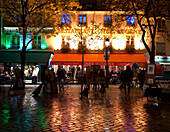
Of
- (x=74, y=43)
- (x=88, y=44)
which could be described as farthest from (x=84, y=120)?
(x=88, y=44)

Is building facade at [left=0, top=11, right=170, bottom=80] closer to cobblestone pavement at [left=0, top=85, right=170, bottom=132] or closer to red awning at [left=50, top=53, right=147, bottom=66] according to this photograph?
red awning at [left=50, top=53, right=147, bottom=66]

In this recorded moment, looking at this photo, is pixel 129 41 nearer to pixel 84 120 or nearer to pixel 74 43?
pixel 74 43

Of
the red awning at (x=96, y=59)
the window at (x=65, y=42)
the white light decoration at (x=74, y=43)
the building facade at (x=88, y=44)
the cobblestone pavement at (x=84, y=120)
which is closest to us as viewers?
the cobblestone pavement at (x=84, y=120)

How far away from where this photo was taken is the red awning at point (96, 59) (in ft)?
129

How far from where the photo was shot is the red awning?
39250 mm

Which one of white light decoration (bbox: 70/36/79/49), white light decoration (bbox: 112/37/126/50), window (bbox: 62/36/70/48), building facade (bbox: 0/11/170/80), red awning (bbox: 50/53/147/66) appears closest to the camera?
red awning (bbox: 50/53/147/66)

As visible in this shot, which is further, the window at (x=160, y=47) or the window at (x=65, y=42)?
the window at (x=65, y=42)

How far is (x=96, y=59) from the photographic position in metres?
40.2

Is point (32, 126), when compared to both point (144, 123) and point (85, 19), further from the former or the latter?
point (85, 19)

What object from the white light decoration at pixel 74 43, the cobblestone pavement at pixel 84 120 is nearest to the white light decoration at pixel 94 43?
the white light decoration at pixel 74 43

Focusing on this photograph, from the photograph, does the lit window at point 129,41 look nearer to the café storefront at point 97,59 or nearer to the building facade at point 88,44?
the building facade at point 88,44

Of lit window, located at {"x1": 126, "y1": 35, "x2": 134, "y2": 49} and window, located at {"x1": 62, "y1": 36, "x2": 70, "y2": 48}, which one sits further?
lit window, located at {"x1": 126, "y1": 35, "x2": 134, "y2": 49}

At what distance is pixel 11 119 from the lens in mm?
9031

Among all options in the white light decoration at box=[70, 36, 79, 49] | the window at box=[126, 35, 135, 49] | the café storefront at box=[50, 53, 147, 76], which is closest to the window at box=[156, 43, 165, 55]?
the café storefront at box=[50, 53, 147, 76]
